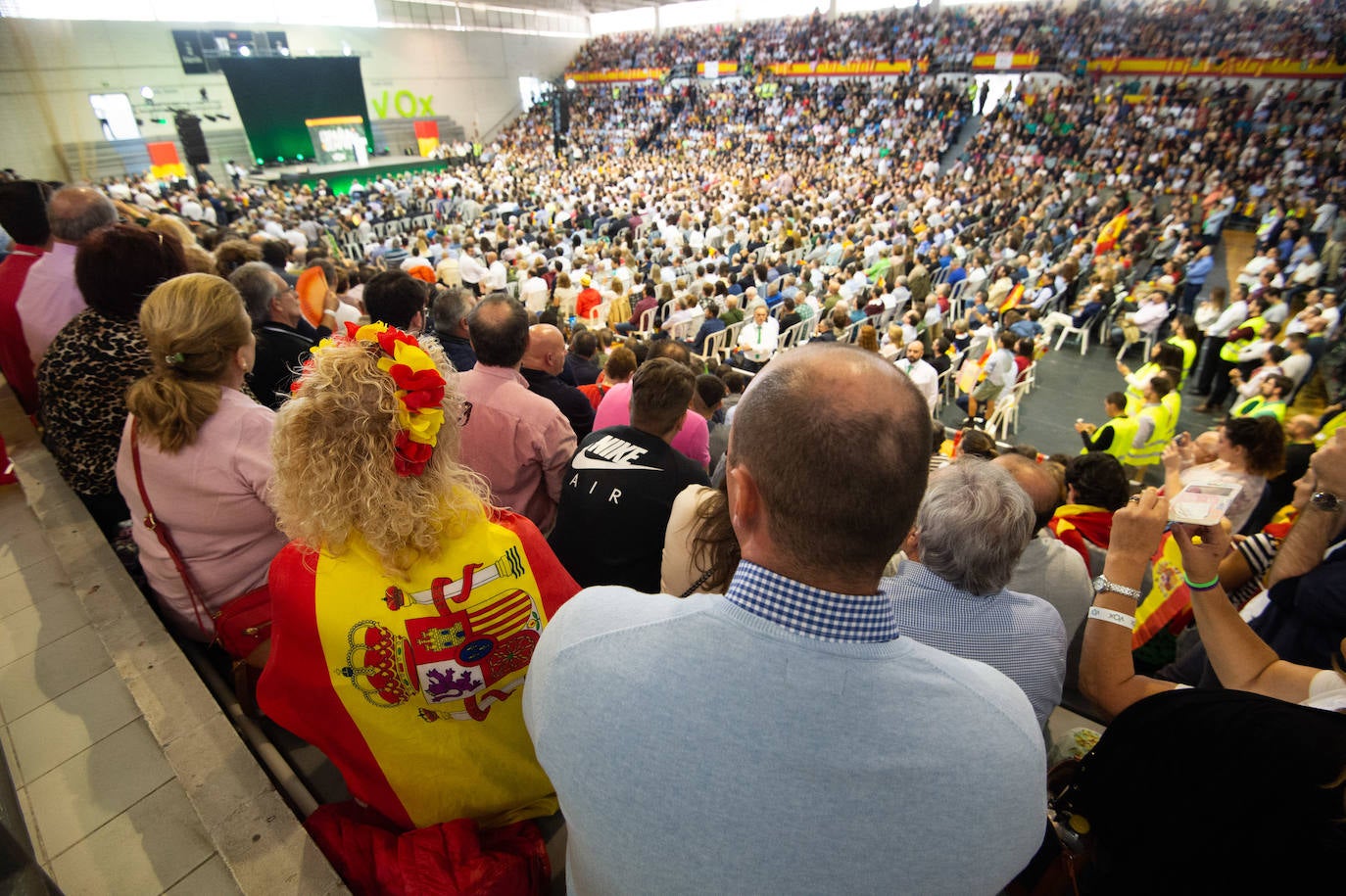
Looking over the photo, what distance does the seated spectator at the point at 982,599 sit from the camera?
1301 mm

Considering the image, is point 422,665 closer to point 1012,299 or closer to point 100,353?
point 100,353

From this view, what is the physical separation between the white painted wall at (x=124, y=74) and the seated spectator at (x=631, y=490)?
20.3 metres

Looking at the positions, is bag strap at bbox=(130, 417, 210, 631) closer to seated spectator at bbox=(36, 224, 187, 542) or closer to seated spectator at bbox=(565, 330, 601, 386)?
seated spectator at bbox=(36, 224, 187, 542)

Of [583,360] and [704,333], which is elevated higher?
[583,360]

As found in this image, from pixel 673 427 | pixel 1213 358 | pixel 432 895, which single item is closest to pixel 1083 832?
pixel 432 895

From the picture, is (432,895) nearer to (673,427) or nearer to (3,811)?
(3,811)

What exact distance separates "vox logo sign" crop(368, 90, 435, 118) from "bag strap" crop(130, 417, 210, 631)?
86.4 feet

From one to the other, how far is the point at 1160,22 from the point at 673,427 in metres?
23.9

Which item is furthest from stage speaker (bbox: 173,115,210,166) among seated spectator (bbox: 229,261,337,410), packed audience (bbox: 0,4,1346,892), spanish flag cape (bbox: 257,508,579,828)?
spanish flag cape (bbox: 257,508,579,828)

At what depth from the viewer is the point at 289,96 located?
1923 centimetres

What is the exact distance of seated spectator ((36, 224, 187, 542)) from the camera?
1792 millimetres

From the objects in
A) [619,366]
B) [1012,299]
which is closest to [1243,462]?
[619,366]

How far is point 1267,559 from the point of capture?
6.77 feet

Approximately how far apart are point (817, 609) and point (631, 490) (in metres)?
1.26
